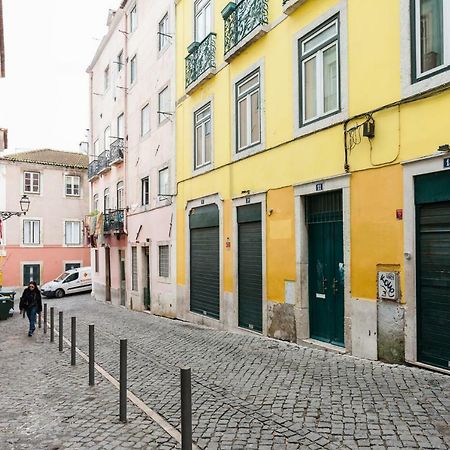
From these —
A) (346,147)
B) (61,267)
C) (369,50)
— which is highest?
(369,50)

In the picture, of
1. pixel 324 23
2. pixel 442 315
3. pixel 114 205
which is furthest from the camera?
pixel 114 205

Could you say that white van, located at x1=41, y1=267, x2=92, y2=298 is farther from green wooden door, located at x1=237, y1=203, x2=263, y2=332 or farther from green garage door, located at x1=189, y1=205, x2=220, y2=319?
green wooden door, located at x1=237, y1=203, x2=263, y2=332

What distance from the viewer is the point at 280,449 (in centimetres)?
463

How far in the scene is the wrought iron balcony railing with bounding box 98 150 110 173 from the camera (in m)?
24.6

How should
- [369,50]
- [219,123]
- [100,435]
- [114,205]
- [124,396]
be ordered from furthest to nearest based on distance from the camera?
[114,205] < [219,123] < [369,50] < [124,396] < [100,435]

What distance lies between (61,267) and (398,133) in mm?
33020

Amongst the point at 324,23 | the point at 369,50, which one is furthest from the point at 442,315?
the point at 324,23

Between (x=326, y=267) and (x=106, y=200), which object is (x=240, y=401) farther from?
(x=106, y=200)

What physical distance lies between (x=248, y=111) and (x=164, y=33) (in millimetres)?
7551

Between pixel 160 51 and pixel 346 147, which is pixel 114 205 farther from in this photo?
pixel 346 147

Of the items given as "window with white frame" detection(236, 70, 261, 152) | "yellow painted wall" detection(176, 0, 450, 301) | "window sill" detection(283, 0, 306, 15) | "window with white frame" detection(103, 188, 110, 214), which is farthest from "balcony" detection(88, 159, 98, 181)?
"window sill" detection(283, 0, 306, 15)

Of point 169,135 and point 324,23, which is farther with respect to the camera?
point 169,135

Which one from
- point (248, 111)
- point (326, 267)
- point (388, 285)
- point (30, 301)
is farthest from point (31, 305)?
point (388, 285)

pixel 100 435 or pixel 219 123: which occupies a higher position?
pixel 219 123
